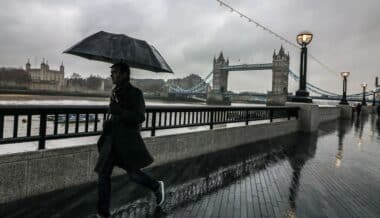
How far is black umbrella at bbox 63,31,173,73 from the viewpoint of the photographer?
3086 mm

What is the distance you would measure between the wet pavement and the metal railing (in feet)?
2.70

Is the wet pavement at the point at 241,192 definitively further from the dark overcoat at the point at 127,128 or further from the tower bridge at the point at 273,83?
the tower bridge at the point at 273,83

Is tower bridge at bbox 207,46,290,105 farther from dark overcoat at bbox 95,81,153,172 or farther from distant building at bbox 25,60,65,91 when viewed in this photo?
dark overcoat at bbox 95,81,153,172

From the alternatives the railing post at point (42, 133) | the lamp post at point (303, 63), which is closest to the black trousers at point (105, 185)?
the railing post at point (42, 133)

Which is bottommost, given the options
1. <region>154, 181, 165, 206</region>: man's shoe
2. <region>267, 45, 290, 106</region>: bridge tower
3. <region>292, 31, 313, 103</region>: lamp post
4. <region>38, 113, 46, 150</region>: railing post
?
<region>154, 181, 165, 206</region>: man's shoe

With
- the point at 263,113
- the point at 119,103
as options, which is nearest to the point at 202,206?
the point at 119,103

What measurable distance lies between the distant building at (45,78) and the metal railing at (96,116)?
56.8 meters

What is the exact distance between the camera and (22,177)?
11.5ft

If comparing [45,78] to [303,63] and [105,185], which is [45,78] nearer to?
[303,63]

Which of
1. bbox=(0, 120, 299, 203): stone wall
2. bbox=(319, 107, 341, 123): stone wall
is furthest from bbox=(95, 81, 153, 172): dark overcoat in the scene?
bbox=(319, 107, 341, 123): stone wall

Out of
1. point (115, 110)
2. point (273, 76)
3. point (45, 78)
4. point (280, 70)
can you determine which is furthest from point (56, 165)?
point (273, 76)

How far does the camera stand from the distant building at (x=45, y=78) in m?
59.2

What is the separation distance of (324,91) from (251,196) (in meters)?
81.0

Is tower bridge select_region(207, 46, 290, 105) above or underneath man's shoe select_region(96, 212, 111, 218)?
above
